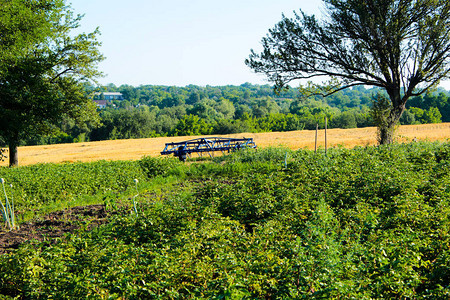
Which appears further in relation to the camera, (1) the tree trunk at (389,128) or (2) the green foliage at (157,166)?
(1) the tree trunk at (389,128)

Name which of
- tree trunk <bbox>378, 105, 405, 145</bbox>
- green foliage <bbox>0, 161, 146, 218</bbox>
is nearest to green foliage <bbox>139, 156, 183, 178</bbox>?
green foliage <bbox>0, 161, 146, 218</bbox>

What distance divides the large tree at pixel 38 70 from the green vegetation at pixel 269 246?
10.3m

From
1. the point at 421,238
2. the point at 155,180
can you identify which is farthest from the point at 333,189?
the point at 155,180

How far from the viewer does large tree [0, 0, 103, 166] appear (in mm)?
19422

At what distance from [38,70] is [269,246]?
19619 mm

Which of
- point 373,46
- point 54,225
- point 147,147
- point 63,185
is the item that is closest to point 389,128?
point 373,46

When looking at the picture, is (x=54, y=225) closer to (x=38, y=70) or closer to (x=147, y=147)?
(x=38, y=70)

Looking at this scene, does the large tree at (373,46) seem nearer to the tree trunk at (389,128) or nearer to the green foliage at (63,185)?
the tree trunk at (389,128)

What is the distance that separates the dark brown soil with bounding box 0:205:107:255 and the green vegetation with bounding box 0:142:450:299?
0.54m

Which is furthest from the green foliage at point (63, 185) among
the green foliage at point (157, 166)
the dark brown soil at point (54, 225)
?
the dark brown soil at point (54, 225)

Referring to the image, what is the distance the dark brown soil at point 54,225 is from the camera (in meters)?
7.90

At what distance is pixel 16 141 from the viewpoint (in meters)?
21.8

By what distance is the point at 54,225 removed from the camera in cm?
911

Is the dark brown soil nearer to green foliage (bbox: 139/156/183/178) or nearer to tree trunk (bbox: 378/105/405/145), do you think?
green foliage (bbox: 139/156/183/178)
